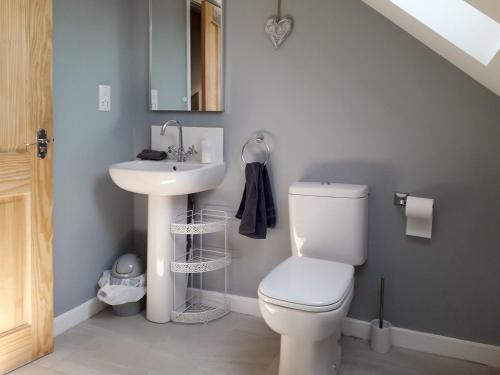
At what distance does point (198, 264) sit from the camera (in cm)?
245

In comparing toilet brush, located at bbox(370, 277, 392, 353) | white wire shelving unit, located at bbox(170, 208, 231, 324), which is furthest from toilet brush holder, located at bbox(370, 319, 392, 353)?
white wire shelving unit, located at bbox(170, 208, 231, 324)

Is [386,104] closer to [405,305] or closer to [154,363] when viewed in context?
[405,305]

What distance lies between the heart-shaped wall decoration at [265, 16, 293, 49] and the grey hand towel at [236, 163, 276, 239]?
650 mm

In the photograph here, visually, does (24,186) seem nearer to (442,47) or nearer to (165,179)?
(165,179)

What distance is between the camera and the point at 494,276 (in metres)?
2.10

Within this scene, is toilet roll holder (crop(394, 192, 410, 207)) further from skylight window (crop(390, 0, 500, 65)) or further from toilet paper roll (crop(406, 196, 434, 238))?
skylight window (crop(390, 0, 500, 65))

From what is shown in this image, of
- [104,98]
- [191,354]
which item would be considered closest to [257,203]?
[191,354]

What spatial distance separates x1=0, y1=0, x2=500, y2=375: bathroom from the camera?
2.08m

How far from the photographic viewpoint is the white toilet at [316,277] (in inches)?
65.9

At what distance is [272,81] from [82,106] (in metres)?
1.01

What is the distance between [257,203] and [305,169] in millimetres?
→ 311

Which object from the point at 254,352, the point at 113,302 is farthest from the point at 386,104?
the point at 113,302

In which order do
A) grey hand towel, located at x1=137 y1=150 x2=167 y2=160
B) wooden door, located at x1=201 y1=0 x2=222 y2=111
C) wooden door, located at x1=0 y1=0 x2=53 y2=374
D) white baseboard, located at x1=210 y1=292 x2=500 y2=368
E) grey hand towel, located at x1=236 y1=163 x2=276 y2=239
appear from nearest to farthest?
wooden door, located at x1=0 y1=0 x2=53 y2=374
white baseboard, located at x1=210 y1=292 x2=500 y2=368
grey hand towel, located at x1=236 y1=163 x2=276 y2=239
wooden door, located at x1=201 y1=0 x2=222 y2=111
grey hand towel, located at x1=137 y1=150 x2=167 y2=160

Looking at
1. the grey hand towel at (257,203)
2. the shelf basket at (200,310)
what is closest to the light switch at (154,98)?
the grey hand towel at (257,203)
